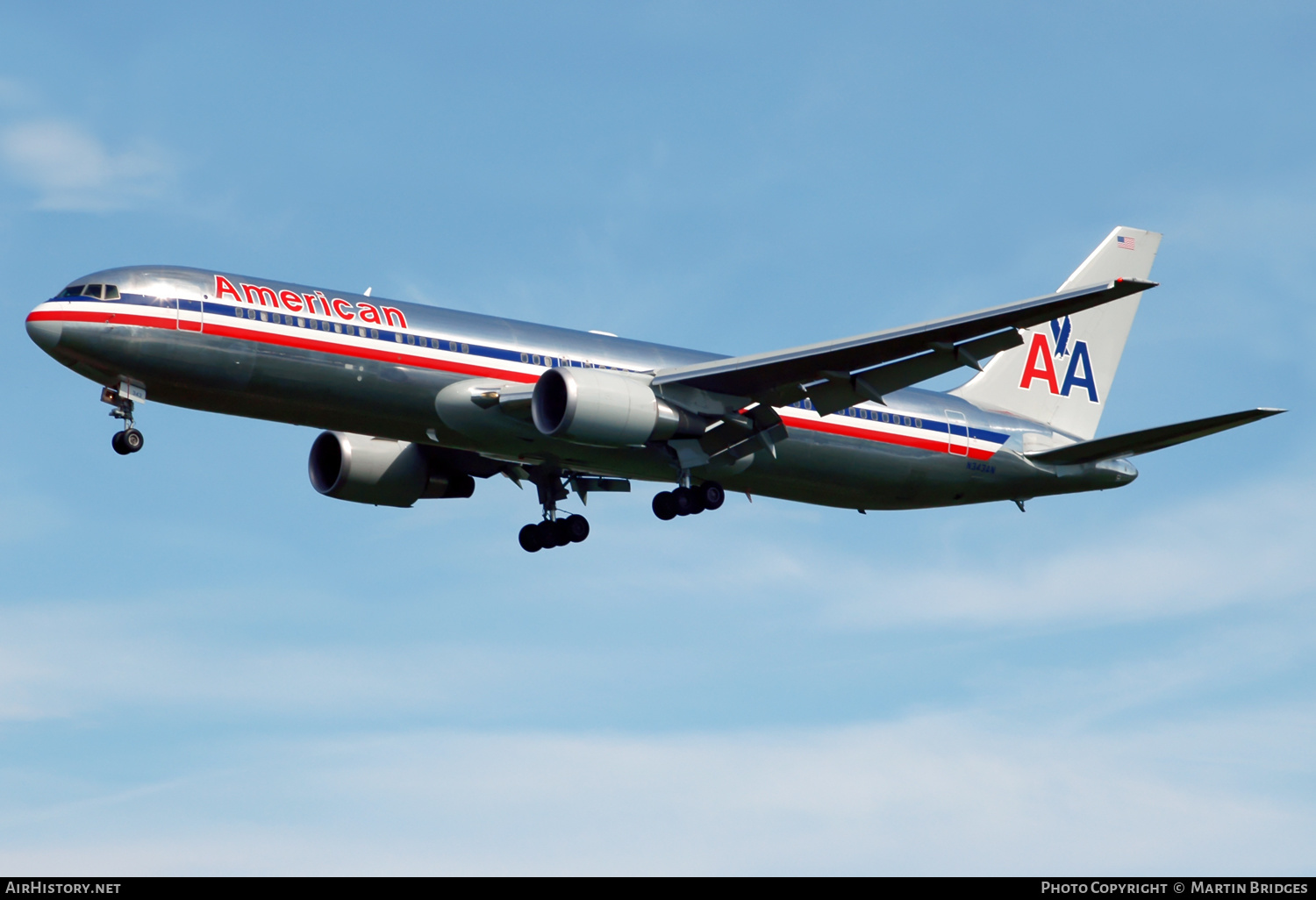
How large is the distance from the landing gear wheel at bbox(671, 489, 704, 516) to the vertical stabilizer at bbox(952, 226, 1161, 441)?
9.87 metres

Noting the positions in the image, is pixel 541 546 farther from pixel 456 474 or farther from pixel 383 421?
pixel 383 421

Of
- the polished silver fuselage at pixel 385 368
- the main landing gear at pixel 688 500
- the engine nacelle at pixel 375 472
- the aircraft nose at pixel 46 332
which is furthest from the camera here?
the engine nacelle at pixel 375 472

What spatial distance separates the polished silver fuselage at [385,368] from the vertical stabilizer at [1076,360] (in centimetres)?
517

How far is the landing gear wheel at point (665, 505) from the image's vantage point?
34500 millimetres

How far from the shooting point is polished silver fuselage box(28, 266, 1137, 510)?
29.5m

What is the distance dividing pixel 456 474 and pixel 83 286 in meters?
11.2

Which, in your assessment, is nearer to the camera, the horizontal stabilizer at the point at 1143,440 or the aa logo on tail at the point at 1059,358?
the horizontal stabilizer at the point at 1143,440

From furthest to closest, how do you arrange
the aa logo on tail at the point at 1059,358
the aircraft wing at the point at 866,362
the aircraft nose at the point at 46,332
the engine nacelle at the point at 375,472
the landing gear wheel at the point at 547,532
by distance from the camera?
the aa logo on tail at the point at 1059,358
the landing gear wheel at the point at 547,532
the engine nacelle at the point at 375,472
the aircraft wing at the point at 866,362
the aircraft nose at the point at 46,332

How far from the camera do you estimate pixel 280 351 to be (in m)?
30.1

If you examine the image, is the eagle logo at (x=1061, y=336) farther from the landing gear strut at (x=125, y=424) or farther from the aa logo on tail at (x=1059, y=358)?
the landing gear strut at (x=125, y=424)

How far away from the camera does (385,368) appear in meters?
30.7

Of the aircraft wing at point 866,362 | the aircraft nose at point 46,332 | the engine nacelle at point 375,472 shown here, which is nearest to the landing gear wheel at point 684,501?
the aircraft wing at point 866,362

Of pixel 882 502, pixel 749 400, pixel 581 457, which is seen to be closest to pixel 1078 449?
pixel 882 502
